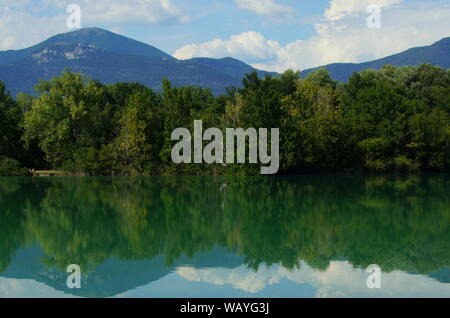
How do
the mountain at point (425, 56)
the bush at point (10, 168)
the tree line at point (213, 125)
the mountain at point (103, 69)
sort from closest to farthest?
the bush at point (10, 168) < the tree line at point (213, 125) < the mountain at point (425, 56) < the mountain at point (103, 69)

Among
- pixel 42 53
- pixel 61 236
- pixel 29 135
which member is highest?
pixel 42 53

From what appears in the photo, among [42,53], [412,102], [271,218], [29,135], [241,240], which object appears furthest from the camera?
[42,53]

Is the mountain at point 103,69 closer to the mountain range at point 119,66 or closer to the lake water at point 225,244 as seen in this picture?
the mountain range at point 119,66

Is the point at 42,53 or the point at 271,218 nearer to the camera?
the point at 271,218

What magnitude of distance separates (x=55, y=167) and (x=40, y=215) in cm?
2448

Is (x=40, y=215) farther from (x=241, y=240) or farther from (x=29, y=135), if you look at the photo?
(x=29, y=135)

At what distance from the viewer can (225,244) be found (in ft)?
46.5

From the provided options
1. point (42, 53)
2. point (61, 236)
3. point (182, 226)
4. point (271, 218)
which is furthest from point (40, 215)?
point (42, 53)

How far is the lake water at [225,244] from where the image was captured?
9.95 metres

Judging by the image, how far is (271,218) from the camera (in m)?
18.7

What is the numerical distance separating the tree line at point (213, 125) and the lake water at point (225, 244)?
50.2ft

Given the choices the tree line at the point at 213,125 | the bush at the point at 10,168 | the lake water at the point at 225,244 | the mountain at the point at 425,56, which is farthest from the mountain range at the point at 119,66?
the lake water at the point at 225,244
